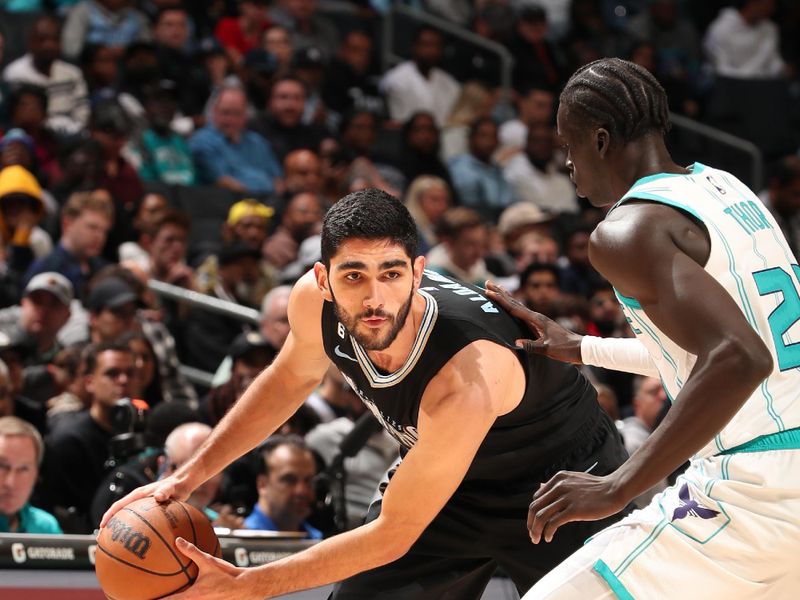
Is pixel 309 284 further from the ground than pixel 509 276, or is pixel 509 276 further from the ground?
pixel 309 284

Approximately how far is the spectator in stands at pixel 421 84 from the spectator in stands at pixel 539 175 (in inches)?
36.2

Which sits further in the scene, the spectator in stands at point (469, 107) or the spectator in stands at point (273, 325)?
the spectator in stands at point (469, 107)

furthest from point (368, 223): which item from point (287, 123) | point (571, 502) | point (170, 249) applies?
point (287, 123)

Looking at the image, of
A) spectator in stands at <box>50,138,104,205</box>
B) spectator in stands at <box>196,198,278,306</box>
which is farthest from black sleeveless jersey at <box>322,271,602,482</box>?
spectator in stands at <box>50,138,104,205</box>

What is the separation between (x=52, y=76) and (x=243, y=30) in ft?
6.69

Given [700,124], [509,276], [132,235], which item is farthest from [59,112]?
[700,124]

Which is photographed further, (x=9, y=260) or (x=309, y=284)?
(x=9, y=260)

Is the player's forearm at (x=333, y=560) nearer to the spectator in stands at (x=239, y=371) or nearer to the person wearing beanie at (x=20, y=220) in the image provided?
the spectator in stands at (x=239, y=371)

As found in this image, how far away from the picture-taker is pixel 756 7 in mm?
12188

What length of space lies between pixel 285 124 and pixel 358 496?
4412 millimetres

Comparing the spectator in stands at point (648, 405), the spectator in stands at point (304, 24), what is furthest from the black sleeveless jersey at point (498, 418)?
the spectator in stands at point (304, 24)

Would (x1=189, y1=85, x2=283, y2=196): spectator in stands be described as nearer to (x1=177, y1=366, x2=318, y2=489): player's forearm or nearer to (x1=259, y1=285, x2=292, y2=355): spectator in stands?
(x1=259, y1=285, x2=292, y2=355): spectator in stands

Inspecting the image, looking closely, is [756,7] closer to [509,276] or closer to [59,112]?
[509,276]

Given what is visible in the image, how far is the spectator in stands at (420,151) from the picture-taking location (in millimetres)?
10234
